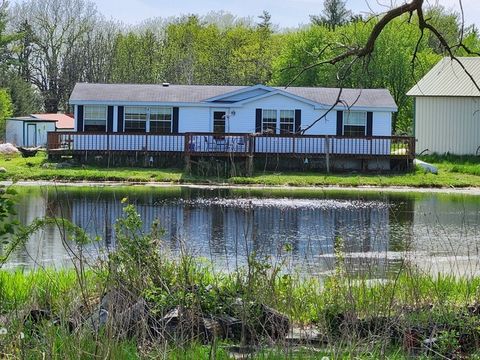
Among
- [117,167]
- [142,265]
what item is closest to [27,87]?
[117,167]

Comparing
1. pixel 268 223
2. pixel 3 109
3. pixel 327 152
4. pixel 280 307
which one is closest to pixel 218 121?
pixel 327 152

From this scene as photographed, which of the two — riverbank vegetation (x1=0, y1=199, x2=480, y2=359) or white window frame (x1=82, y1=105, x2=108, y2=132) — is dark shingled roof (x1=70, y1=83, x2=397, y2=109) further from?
riverbank vegetation (x1=0, y1=199, x2=480, y2=359)

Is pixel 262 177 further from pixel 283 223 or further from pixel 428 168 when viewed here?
pixel 283 223

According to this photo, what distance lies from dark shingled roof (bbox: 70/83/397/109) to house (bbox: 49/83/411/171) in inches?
1.8

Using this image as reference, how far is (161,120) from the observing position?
43.3 m

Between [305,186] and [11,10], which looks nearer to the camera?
[305,186]

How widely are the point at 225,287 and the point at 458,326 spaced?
7.16ft

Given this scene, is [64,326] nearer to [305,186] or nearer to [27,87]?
[305,186]

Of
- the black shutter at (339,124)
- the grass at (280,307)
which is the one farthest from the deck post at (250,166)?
the grass at (280,307)

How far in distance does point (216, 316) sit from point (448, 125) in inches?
1594

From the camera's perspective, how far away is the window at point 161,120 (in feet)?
142

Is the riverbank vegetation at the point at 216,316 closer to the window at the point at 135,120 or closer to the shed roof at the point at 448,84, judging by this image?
the window at the point at 135,120

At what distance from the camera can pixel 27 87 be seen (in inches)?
2734

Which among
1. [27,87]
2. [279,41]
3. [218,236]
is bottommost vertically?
[218,236]
